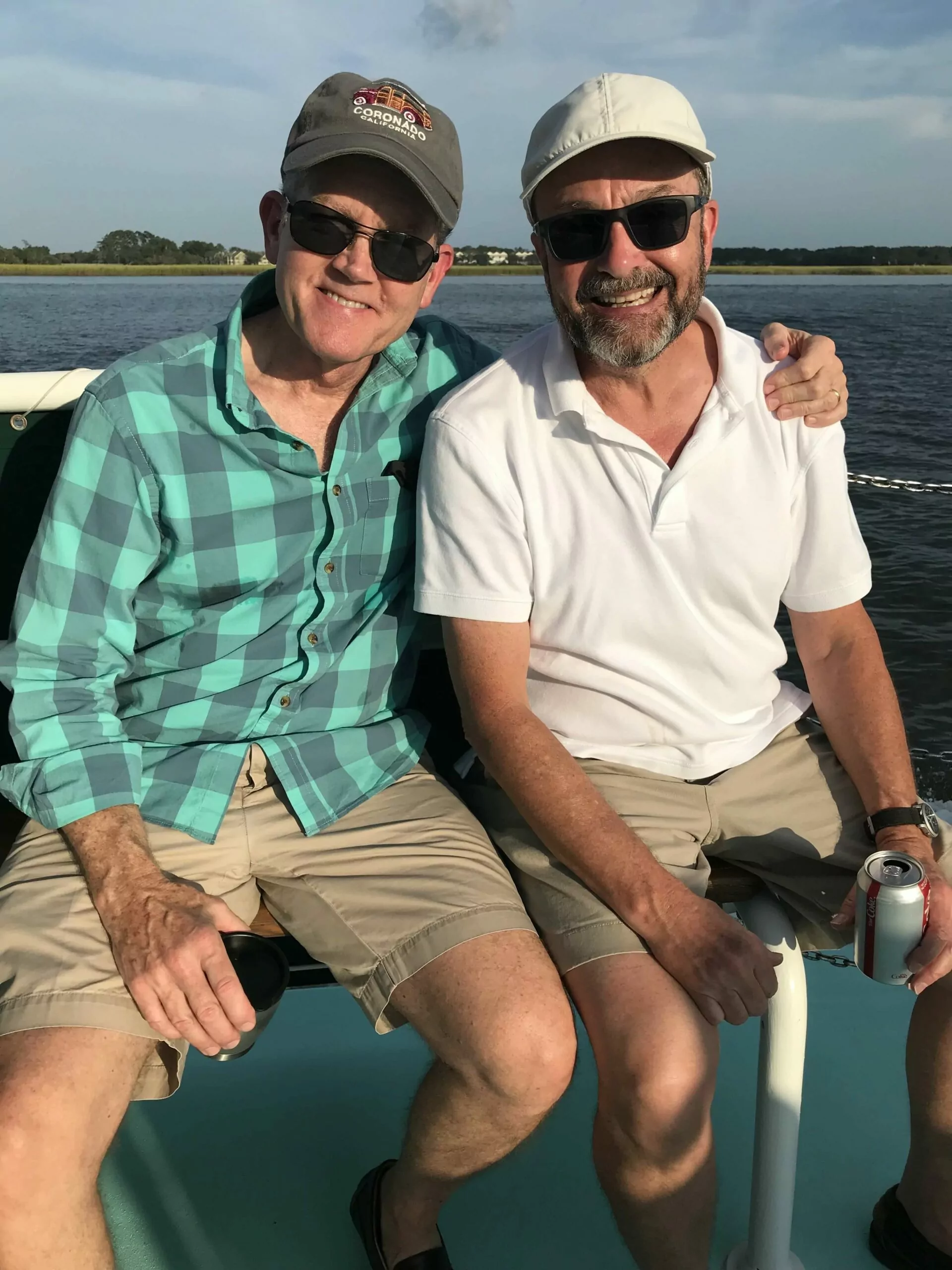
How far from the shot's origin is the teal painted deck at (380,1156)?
7.80 ft

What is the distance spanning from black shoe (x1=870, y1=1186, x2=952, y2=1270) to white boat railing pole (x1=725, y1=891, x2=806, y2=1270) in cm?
26

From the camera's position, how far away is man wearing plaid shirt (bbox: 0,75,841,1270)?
6.07ft

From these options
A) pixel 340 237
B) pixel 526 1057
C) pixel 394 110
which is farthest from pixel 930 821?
pixel 394 110

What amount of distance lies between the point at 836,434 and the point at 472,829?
1.08 metres

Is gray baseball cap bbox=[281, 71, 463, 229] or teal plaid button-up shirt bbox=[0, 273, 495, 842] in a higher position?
gray baseball cap bbox=[281, 71, 463, 229]

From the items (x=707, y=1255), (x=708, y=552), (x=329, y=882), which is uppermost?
(x=708, y=552)

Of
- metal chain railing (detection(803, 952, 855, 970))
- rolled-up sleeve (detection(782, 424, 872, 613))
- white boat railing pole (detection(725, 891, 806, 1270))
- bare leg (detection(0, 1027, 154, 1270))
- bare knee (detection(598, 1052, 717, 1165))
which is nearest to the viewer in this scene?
bare leg (detection(0, 1027, 154, 1270))

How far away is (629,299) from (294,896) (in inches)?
52.1

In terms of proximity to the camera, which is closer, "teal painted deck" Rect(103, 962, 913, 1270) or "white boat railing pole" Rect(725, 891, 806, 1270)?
"white boat railing pole" Rect(725, 891, 806, 1270)

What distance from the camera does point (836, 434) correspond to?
2270mm

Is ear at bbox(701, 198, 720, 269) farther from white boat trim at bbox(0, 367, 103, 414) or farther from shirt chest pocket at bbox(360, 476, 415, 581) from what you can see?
white boat trim at bbox(0, 367, 103, 414)

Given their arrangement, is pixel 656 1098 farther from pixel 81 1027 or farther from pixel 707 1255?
pixel 81 1027

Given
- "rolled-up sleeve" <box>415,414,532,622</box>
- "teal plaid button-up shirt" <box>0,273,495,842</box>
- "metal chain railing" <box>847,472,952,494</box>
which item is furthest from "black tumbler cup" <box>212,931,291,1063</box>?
"metal chain railing" <box>847,472,952,494</box>

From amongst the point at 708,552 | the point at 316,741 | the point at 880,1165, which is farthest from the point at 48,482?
the point at 880,1165
